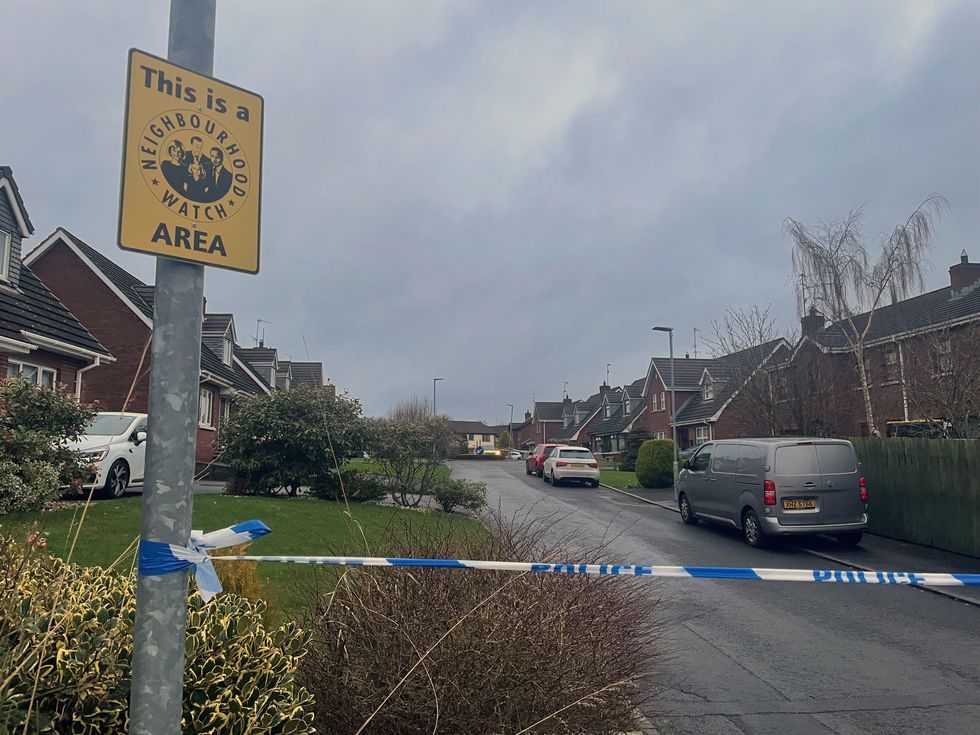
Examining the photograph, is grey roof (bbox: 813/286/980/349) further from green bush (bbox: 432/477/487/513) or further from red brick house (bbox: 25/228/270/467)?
red brick house (bbox: 25/228/270/467)

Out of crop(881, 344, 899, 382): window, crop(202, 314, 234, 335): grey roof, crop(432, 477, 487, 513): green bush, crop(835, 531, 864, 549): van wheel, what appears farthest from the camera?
crop(202, 314, 234, 335): grey roof

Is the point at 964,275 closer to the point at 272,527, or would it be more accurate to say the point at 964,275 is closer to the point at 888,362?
the point at 888,362

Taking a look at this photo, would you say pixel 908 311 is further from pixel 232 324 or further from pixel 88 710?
pixel 88 710

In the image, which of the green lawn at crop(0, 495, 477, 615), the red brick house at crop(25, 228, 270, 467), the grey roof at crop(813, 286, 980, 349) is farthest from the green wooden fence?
the red brick house at crop(25, 228, 270, 467)

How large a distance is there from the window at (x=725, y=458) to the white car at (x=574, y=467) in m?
14.9

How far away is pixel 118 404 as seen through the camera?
2442cm

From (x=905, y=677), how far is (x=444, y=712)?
4793 mm

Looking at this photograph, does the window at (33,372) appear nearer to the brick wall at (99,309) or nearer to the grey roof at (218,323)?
the brick wall at (99,309)

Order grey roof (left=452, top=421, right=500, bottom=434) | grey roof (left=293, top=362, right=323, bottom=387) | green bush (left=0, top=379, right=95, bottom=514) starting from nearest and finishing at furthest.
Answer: green bush (left=0, top=379, right=95, bottom=514), grey roof (left=293, top=362, right=323, bottom=387), grey roof (left=452, top=421, right=500, bottom=434)

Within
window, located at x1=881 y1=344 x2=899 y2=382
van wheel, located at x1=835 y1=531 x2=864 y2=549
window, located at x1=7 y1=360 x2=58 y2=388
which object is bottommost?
van wheel, located at x1=835 y1=531 x2=864 y2=549

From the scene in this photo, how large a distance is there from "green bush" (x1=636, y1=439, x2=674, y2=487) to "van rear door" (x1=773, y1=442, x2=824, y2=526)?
1485 cm

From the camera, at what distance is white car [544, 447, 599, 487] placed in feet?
99.3

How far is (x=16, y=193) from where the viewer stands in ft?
57.2

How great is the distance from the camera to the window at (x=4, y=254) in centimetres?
1698
